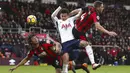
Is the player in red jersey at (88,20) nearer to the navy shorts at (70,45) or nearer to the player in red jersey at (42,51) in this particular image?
the navy shorts at (70,45)

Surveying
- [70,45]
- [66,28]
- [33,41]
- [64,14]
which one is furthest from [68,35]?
[33,41]

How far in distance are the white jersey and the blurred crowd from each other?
50.0 ft

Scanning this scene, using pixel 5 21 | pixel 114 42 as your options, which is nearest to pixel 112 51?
pixel 114 42

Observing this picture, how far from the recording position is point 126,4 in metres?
43.2

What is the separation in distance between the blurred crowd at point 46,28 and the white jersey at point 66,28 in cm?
1524

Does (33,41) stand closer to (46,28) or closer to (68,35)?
(68,35)

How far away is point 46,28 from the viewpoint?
30875 millimetres

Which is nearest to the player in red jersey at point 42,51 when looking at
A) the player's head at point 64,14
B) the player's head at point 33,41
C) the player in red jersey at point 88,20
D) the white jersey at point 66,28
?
the player's head at point 33,41

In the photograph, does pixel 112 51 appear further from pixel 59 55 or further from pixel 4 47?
pixel 59 55

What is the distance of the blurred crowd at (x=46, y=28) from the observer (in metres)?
Answer: 26.3

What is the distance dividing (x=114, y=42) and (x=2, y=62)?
10.3 m

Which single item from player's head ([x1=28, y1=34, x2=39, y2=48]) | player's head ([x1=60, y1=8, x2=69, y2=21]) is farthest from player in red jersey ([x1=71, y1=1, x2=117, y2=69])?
player's head ([x1=28, y1=34, x2=39, y2=48])

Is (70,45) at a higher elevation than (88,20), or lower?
lower

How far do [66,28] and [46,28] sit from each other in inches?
792
